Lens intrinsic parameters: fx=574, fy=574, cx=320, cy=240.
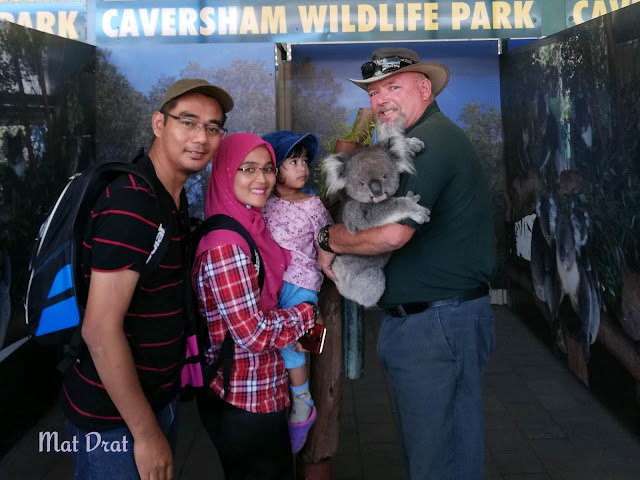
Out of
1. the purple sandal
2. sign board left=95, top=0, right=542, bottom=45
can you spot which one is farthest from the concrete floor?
sign board left=95, top=0, right=542, bottom=45

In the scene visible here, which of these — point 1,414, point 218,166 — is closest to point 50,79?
point 1,414

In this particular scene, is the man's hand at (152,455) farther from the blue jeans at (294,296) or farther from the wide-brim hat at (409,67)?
the wide-brim hat at (409,67)

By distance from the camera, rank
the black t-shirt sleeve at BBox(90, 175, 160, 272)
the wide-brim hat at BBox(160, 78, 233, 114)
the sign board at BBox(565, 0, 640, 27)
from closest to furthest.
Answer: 1. the black t-shirt sleeve at BBox(90, 175, 160, 272)
2. the wide-brim hat at BBox(160, 78, 233, 114)
3. the sign board at BBox(565, 0, 640, 27)

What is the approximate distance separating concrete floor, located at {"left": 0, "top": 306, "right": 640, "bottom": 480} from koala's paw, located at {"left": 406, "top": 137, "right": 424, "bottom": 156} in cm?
220

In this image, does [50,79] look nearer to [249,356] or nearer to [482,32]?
[249,356]

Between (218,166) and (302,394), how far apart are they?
1075 mm

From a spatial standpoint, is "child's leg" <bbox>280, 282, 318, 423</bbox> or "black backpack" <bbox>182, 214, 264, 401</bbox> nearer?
"black backpack" <bbox>182, 214, 264, 401</bbox>

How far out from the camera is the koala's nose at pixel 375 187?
7.73 ft

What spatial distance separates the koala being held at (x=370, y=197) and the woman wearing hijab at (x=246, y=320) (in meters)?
0.28

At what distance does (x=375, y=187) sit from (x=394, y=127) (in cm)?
31

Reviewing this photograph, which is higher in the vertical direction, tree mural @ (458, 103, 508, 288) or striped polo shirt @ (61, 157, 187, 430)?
tree mural @ (458, 103, 508, 288)

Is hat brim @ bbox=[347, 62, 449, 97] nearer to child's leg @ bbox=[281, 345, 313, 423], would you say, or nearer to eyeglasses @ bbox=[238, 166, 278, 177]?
eyeglasses @ bbox=[238, 166, 278, 177]

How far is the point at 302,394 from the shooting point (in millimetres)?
2580

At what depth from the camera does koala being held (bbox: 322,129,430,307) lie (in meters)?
2.25
